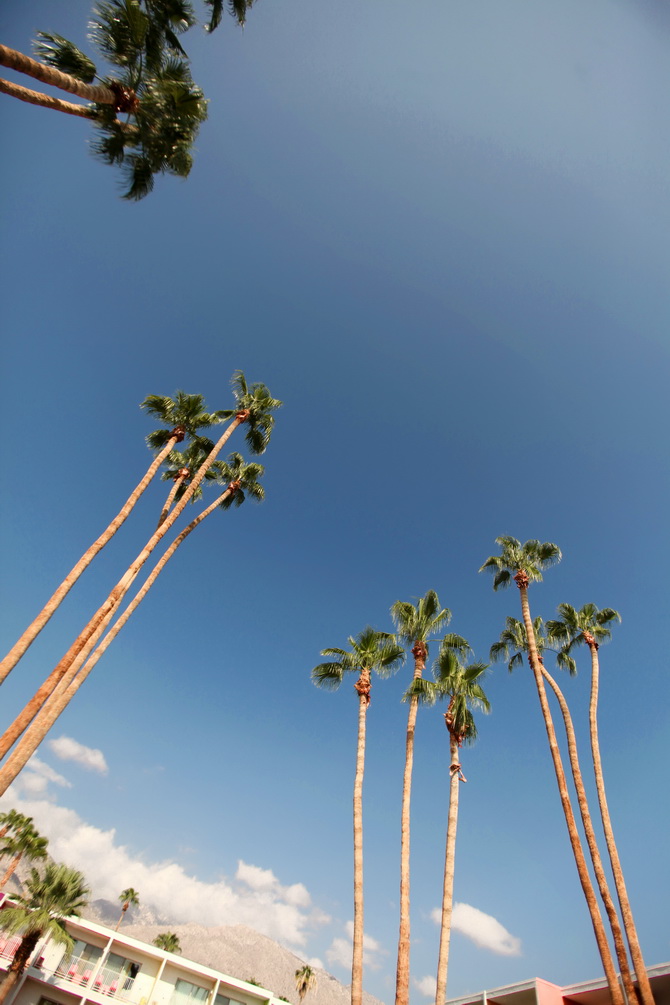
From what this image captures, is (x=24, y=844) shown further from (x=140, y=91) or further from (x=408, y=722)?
(x=140, y=91)

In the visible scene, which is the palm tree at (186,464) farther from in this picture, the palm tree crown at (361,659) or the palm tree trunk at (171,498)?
the palm tree crown at (361,659)

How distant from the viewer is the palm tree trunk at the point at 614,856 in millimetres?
16848

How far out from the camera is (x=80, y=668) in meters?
18.0

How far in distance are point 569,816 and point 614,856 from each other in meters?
2.12

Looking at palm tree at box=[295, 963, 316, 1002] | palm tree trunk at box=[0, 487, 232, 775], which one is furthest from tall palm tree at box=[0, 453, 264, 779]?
palm tree at box=[295, 963, 316, 1002]

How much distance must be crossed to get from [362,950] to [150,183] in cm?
2612

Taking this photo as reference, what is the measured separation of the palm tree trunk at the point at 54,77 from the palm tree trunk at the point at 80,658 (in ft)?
50.0

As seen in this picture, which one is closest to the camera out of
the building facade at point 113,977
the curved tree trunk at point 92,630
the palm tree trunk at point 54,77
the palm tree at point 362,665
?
the palm tree trunk at point 54,77

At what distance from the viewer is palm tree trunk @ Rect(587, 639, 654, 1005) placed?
16.8m

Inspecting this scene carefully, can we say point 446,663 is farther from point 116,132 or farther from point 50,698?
point 116,132

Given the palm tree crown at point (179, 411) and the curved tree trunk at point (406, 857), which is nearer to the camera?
the curved tree trunk at point (406, 857)

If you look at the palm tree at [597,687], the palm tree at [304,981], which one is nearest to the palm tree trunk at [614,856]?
the palm tree at [597,687]

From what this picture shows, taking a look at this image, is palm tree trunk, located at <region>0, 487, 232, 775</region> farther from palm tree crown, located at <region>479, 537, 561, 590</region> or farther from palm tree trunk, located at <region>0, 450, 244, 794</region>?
palm tree crown, located at <region>479, 537, 561, 590</region>

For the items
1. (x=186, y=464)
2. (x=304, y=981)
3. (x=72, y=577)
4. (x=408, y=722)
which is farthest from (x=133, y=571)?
(x=304, y=981)
